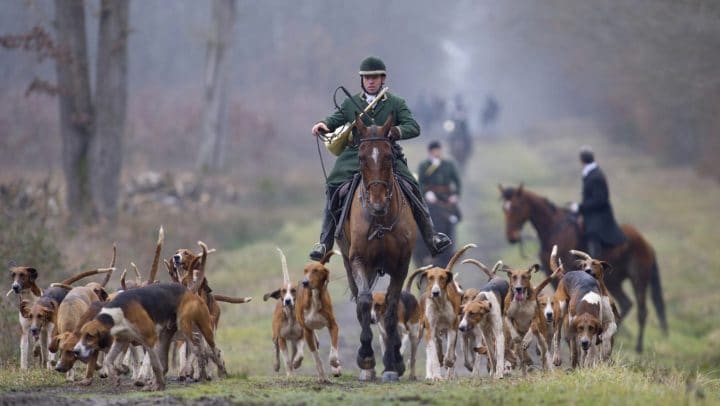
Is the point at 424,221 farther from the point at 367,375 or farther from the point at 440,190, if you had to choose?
the point at 440,190

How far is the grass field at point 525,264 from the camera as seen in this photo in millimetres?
8539

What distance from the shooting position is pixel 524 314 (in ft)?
35.5

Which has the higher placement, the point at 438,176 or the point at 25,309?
the point at 438,176

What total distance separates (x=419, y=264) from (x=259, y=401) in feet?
31.6

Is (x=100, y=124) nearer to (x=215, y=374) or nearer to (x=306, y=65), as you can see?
(x=215, y=374)

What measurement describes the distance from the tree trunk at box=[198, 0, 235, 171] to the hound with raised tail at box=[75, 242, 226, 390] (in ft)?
81.9

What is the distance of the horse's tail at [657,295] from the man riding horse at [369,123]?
23.7 feet

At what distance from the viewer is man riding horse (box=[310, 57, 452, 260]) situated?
37.5 feet

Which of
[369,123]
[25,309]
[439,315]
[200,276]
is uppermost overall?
[369,123]

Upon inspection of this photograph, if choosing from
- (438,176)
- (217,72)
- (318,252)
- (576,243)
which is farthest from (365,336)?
(217,72)

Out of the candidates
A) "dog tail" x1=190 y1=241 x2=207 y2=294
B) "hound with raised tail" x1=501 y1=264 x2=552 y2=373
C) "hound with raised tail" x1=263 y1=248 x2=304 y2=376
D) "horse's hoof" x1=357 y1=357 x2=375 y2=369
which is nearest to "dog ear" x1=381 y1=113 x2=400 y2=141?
"hound with raised tail" x1=263 y1=248 x2=304 y2=376

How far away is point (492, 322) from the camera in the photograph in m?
10.8

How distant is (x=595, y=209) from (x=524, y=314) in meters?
5.96

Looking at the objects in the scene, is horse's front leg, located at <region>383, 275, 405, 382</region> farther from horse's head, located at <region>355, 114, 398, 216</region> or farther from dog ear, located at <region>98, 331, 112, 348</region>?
dog ear, located at <region>98, 331, 112, 348</region>
